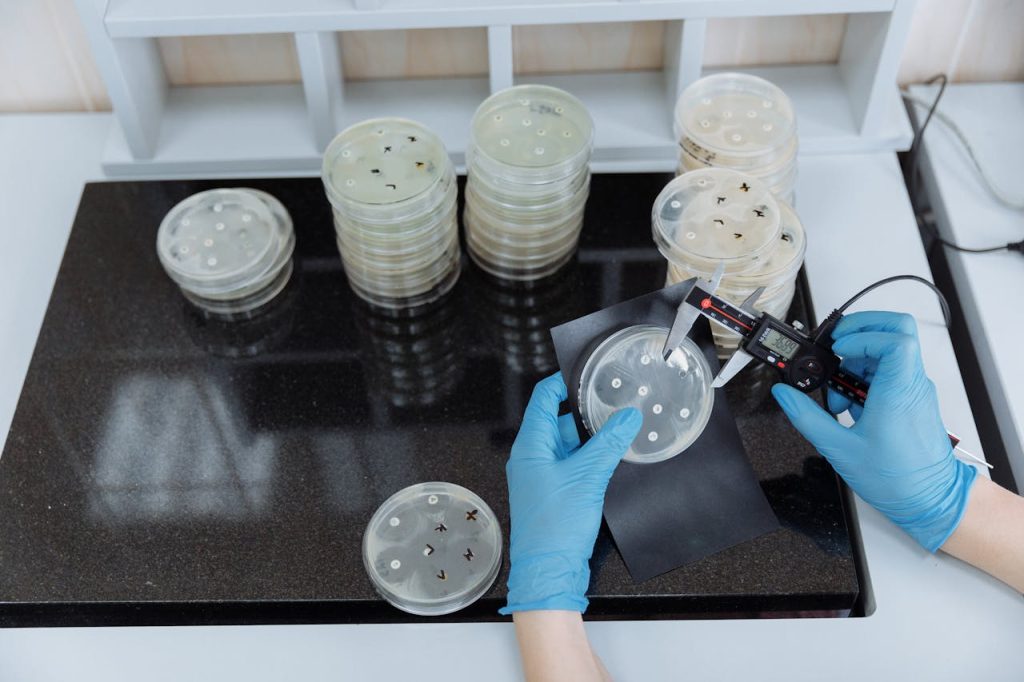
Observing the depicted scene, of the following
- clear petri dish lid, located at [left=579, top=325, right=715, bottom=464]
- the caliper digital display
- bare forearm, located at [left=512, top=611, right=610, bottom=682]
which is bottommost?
bare forearm, located at [left=512, top=611, right=610, bottom=682]

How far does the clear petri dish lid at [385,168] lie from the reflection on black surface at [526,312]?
25cm

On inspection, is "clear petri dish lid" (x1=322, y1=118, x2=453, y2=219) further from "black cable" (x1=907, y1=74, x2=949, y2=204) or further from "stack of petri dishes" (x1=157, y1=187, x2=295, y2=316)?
"black cable" (x1=907, y1=74, x2=949, y2=204)

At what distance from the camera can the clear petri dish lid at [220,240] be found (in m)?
1.76

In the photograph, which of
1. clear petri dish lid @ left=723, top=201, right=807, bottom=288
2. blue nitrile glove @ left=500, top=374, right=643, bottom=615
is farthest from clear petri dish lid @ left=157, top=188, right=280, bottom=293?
clear petri dish lid @ left=723, top=201, right=807, bottom=288

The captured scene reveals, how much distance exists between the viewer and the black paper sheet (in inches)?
59.9

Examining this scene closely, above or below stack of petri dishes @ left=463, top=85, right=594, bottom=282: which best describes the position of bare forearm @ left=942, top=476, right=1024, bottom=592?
below

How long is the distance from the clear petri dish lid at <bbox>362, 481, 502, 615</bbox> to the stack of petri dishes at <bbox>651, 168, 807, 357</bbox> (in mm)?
542

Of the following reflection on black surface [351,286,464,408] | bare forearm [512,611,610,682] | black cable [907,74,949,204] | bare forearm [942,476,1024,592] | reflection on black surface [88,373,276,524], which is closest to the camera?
bare forearm [512,611,610,682]

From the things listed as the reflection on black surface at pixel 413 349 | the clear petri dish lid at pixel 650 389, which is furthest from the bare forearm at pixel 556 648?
the reflection on black surface at pixel 413 349

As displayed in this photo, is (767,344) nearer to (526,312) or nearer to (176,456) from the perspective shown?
(526,312)

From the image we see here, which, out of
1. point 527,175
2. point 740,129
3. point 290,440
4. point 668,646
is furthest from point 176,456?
point 740,129

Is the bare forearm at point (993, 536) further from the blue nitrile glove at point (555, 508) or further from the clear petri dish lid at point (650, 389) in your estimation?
the blue nitrile glove at point (555, 508)

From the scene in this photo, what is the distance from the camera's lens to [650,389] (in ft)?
5.15

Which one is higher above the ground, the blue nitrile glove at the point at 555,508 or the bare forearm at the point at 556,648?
the blue nitrile glove at the point at 555,508
